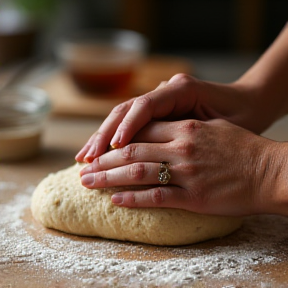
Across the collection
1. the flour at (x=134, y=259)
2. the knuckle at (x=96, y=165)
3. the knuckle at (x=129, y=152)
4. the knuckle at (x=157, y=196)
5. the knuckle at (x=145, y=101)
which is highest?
the knuckle at (x=145, y=101)

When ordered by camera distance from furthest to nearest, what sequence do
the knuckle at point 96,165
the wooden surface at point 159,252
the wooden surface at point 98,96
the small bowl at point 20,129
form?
1. the wooden surface at point 98,96
2. the small bowl at point 20,129
3. the knuckle at point 96,165
4. the wooden surface at point 159,252

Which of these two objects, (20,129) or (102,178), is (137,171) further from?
(20,129)

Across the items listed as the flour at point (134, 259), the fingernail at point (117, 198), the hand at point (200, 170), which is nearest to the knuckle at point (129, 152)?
the hand at point (200, 170)

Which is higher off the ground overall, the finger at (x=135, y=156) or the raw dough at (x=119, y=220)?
the finger at (x=135, y=156)

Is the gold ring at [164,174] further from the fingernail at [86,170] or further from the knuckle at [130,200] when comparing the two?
the fingernail at [86,170]

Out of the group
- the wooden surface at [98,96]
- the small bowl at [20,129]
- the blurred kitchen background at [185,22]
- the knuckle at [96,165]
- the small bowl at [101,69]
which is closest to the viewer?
the knuckle at [96,165]

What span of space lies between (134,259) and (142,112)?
15.6 inches

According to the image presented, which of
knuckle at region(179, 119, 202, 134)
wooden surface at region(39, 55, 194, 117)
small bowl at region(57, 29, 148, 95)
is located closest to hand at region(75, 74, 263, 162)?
knuckle at region(179, 119, 202, 134)

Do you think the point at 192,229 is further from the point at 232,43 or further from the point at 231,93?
the point at 232,43

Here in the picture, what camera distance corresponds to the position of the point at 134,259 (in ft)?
4.62

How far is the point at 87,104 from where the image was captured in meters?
2.78

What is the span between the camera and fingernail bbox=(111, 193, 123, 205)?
4.85ft

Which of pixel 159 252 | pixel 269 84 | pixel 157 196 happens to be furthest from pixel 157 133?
pixel 269 84

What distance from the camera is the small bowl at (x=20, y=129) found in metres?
2.10
